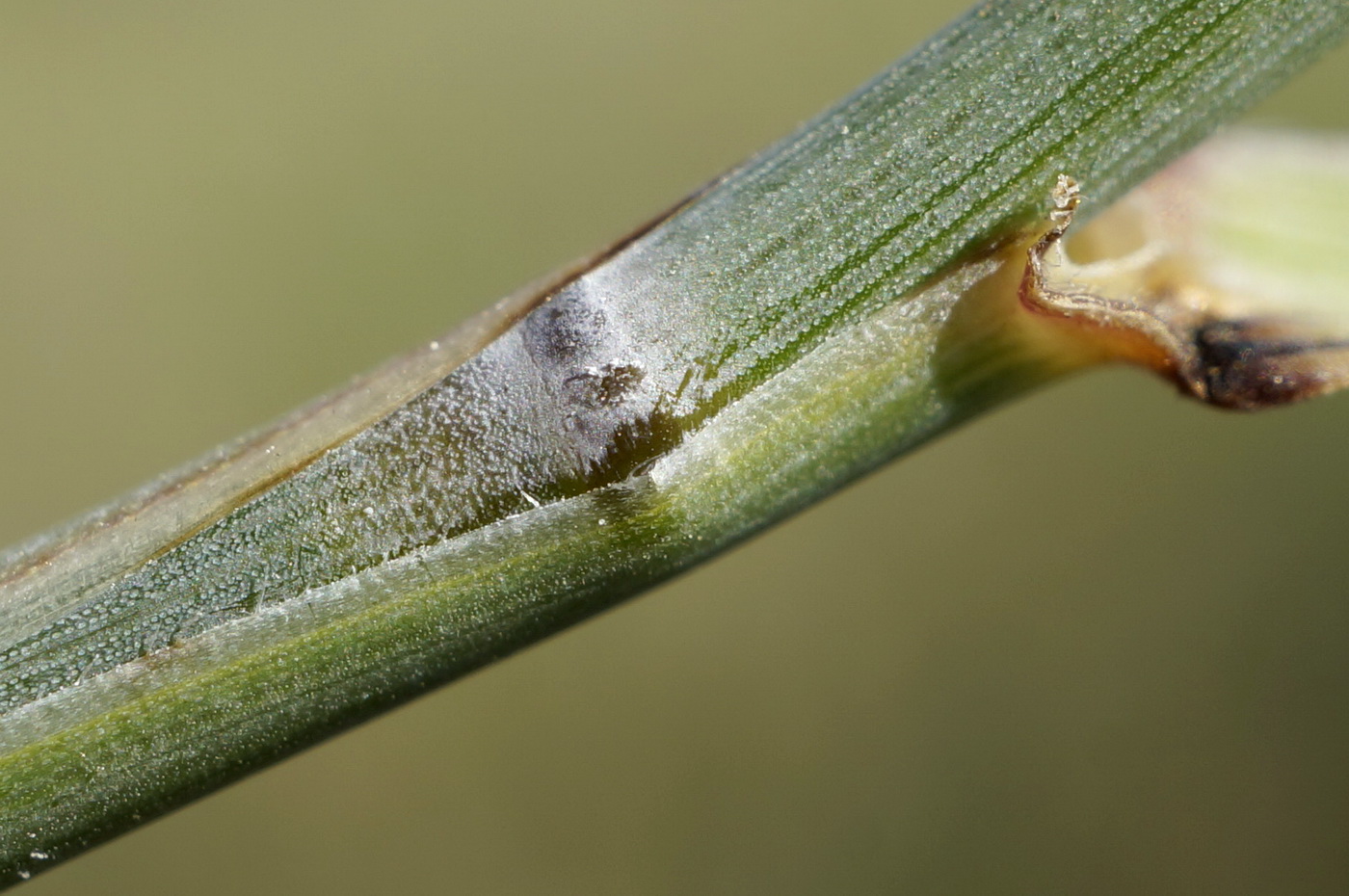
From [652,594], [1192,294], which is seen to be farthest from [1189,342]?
[652,594]

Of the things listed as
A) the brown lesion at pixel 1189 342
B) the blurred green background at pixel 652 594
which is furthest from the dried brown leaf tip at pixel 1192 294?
the blurred green background at pixel 652 594

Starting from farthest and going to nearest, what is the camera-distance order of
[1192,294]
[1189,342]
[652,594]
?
[652,594]
[1192,294]
[1189,342]

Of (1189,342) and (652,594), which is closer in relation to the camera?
(1189,342)

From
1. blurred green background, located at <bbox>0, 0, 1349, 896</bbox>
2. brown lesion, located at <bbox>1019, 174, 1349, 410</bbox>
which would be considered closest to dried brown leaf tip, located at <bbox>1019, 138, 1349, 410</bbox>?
brown lesion, located at <bbox>1019, 174, 1349, 410</bbox>

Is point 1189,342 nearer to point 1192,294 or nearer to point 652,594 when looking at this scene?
point 1192,294

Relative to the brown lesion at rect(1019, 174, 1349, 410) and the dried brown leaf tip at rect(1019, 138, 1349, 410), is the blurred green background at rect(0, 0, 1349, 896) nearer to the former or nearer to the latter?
the dried brown leaf tip at rect(1019, 138, 1349, 410)
